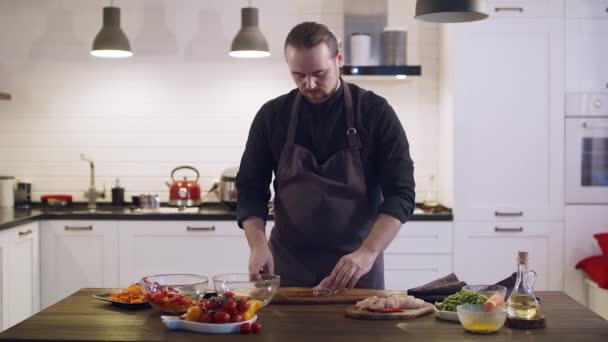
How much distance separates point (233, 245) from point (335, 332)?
2.85 m

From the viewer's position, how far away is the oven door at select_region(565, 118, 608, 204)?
484 cm

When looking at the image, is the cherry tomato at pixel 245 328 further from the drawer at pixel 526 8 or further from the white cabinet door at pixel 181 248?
the drawer at pixel 526 8

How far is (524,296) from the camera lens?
2135 mm

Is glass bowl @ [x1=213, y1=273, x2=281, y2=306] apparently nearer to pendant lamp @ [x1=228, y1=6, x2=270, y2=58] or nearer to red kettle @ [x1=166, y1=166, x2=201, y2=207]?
pendant lamp @ [x1=228, y1=6, x2=270, y2=58]

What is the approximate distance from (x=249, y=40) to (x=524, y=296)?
10.1 feet

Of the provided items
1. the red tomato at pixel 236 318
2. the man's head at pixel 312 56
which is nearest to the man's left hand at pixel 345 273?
the red tomato at pixel 236 318

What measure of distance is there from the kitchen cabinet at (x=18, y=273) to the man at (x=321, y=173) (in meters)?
2.09

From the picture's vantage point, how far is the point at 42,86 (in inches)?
213

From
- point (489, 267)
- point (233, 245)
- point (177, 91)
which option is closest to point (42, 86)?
point (177, 91)

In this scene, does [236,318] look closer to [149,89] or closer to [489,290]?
[489,290]

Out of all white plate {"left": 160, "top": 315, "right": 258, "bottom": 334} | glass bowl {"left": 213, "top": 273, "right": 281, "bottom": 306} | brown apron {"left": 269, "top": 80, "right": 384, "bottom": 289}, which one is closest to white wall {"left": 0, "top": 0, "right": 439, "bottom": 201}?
brown apron {"left": 269, "top": 80, "right": 384, "bottom": 289}

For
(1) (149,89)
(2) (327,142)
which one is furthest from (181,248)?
(2) (327,142)

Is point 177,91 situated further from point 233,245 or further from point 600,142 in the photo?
point 600,142

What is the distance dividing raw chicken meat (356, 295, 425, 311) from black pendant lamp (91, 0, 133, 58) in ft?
10.1
